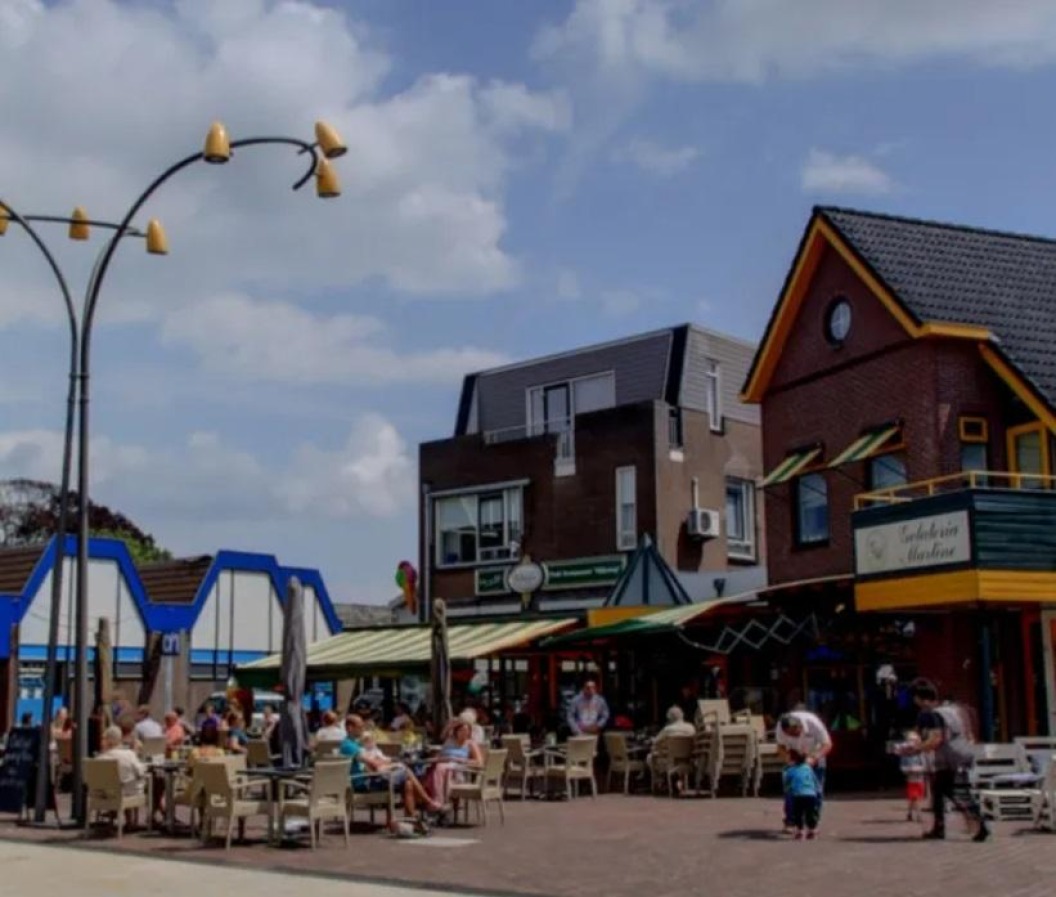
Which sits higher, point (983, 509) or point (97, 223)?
point (97, 223)

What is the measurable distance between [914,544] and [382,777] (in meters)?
7.76

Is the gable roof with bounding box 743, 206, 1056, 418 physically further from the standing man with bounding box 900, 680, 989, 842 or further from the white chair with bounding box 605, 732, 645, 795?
the standing man with bounding box 900, 680, 989, 842

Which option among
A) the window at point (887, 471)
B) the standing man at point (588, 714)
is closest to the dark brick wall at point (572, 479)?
the window at point (887, 471)

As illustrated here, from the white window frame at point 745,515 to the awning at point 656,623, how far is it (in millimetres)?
14320

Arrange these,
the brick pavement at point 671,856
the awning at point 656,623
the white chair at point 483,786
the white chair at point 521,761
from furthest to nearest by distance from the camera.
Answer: the awning at point 656,623 → the white chair at point 521,761 → the white chair at point 483,786 → the brick pavement at point 671,856

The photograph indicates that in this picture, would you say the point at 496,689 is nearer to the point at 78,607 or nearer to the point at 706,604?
the point at 706,604

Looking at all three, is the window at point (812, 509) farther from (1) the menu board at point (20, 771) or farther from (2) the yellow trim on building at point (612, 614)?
(1) the menu board at point (20, 771)

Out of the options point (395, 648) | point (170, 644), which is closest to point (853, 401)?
point (395, 648)

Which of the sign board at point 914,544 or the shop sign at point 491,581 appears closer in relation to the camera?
the sign board at point 914,544

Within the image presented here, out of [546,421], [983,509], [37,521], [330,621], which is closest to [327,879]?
[983,509]

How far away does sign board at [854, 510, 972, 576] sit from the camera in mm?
19594

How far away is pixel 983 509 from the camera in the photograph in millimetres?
19484

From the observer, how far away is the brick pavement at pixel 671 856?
12.0m

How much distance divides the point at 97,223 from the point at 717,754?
33.3ft
